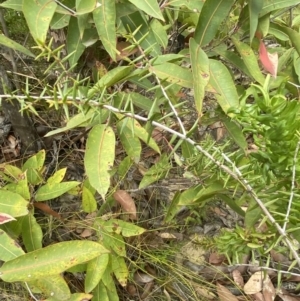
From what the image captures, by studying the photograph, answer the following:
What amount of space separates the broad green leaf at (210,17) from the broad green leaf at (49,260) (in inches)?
21.2

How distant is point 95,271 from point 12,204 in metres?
0.28

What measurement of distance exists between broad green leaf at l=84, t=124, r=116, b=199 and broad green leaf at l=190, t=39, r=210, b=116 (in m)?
0.20

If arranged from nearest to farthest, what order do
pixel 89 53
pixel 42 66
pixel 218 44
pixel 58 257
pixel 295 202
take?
1. pixel 295 202
2. pixel 58 257
3. pixel 218 44
4. pixel 89 53
5. pixel 42 66

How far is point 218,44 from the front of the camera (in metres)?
1.22

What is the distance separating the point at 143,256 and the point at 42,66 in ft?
2.27

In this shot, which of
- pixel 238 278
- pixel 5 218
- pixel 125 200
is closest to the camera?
pixel 5 218

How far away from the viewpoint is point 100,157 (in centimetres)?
99

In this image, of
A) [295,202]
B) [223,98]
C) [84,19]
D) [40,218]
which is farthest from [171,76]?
[40,218]

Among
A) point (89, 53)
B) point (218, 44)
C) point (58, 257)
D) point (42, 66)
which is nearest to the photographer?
point (58, 257)

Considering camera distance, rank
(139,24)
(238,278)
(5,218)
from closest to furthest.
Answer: (5,218)
(139,24)
(238,278)

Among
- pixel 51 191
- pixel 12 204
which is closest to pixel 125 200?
pixel 51 191

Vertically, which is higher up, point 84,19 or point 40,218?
point 84,19

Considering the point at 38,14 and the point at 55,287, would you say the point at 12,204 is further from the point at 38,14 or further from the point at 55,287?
the point at 38,14

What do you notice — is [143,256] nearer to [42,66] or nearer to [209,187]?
[209,187]
